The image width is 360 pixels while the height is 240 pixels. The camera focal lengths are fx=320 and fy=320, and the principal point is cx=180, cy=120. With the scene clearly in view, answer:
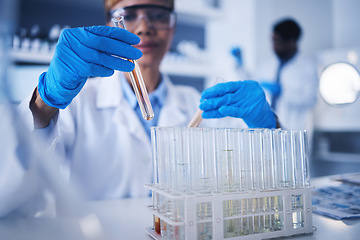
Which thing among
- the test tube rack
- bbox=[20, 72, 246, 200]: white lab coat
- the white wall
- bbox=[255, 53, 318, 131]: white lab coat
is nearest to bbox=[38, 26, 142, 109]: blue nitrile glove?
the test tube rack

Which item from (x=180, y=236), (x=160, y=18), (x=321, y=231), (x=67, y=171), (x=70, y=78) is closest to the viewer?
(x=180, y=236)

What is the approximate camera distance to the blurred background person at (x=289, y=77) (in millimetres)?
3672

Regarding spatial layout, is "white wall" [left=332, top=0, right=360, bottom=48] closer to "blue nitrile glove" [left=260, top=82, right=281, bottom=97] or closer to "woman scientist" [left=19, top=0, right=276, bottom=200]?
"blue nitrile glove" [left=260, top=82, right=281, bottom=97]

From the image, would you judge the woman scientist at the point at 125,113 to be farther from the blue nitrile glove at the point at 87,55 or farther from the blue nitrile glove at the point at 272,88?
the blue nitrile glove at the point at 272,88

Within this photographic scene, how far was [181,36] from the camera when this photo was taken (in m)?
3.86

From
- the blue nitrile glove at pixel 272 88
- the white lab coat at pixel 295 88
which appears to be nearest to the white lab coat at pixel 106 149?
the blue nitrile glove at pixel 272 88

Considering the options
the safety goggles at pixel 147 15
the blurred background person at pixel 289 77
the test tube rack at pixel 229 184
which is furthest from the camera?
the blurred background person at pixel 289 77

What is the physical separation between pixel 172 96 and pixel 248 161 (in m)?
1.25

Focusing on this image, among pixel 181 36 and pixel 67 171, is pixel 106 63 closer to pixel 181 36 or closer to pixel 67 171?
pixel 67 171

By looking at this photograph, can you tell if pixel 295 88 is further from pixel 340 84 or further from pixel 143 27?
pixel 143 27

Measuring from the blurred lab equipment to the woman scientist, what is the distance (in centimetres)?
228

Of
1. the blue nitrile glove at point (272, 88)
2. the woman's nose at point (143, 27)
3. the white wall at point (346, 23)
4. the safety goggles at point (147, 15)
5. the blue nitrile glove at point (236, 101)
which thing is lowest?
the blue nitrile glove at point (236, 101)

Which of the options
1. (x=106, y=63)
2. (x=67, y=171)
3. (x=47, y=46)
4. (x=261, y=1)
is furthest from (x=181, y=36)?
(x=106, y=63)

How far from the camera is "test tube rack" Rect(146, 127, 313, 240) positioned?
813 mm
